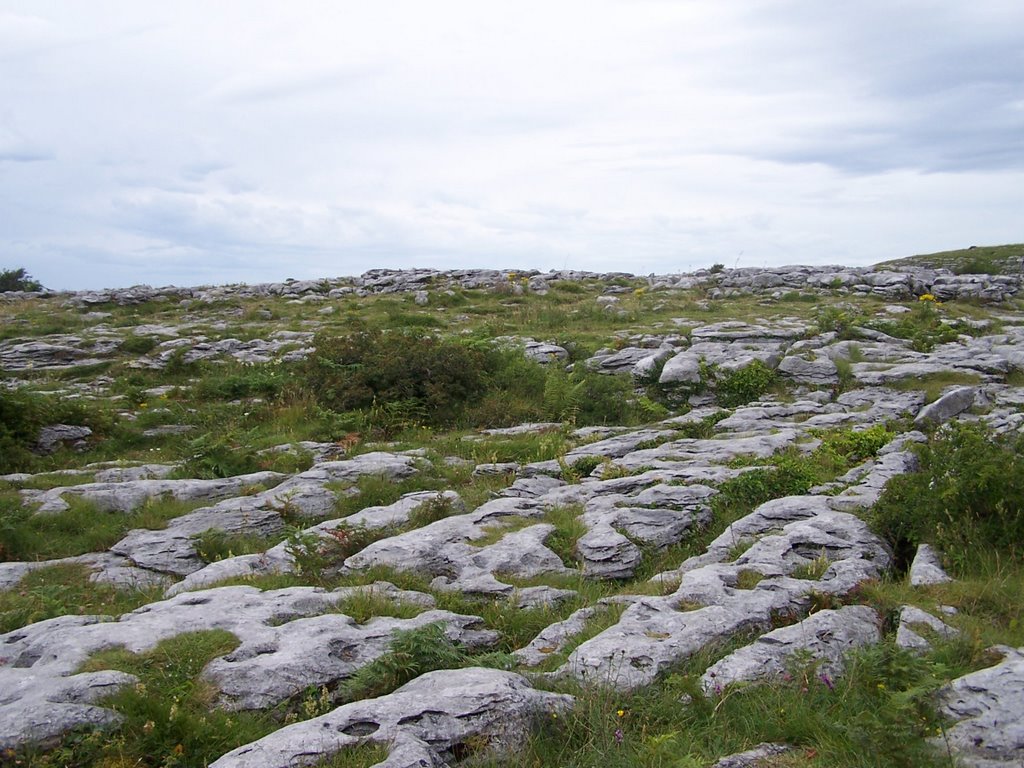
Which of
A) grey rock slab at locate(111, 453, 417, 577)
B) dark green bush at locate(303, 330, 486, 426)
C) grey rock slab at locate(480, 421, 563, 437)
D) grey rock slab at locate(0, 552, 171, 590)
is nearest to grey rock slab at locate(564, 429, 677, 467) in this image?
grey rock slab at locate(480, 421, 563, 437)

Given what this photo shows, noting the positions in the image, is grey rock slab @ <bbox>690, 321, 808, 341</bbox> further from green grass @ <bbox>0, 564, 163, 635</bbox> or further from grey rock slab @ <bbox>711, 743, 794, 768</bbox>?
grey rock slab @ <bbox>711, 743, 794, 768</bbox>

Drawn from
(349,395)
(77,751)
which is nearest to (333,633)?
(77,751)

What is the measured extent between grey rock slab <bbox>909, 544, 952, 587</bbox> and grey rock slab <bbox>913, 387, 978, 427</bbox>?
5.44 m

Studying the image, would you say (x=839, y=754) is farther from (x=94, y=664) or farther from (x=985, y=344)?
(x=985, y=344)

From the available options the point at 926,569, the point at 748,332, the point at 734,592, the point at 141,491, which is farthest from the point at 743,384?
the point at 141,491

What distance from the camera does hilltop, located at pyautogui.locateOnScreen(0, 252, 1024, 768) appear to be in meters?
4.95

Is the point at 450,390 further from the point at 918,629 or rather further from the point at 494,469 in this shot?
the point at 918,629

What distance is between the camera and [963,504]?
7.49 m

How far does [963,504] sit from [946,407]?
18.8 feet

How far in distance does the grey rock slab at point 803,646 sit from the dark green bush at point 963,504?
167cm

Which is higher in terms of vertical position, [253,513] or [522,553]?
[253,513]

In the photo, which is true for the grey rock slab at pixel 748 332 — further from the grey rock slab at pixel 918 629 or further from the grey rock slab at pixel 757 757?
the grey rock slab at pixel 757 757

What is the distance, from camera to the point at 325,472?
36.5 ft

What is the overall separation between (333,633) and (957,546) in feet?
19.9
